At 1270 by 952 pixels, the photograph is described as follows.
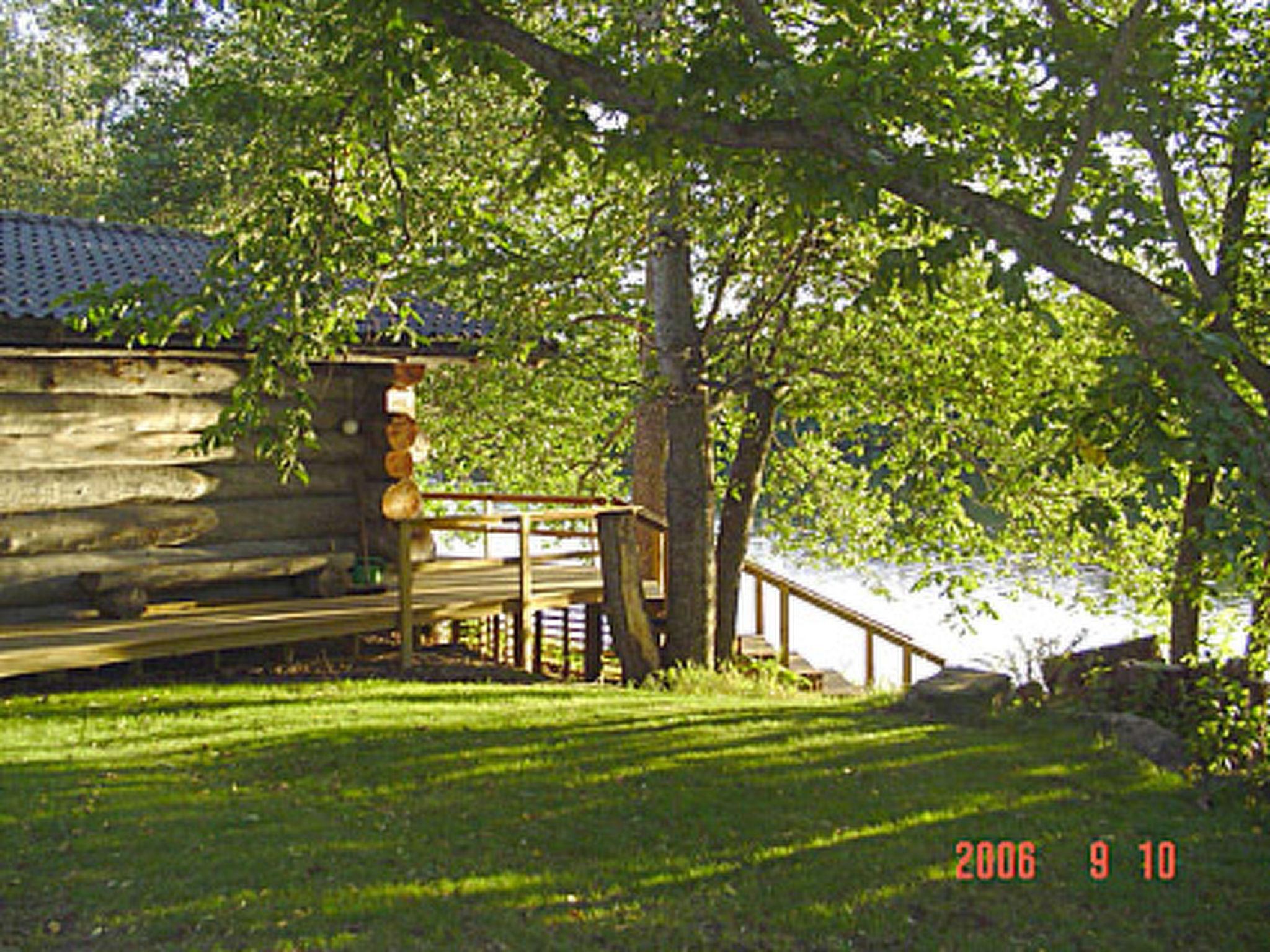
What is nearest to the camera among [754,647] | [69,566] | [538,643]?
[69,566]

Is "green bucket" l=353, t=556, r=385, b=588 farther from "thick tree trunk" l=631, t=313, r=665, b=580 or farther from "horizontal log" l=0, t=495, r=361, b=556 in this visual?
"thick tree trunk" l=631, t=313, r=665, b=580

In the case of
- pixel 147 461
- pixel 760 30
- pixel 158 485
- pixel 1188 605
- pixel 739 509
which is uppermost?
pixel 760 30

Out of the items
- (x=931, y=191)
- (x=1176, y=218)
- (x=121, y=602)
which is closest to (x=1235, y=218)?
(x=1176, y=218)

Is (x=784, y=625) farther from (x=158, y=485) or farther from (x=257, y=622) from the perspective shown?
(x=158, y=485)

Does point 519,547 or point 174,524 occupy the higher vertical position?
point 174,524

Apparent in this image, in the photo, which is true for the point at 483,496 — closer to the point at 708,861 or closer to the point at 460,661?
the point at 460,661

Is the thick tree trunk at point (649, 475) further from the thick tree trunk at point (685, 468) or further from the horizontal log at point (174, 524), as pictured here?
the horizontal log at point (174, 524)

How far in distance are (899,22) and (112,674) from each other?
8459 mm

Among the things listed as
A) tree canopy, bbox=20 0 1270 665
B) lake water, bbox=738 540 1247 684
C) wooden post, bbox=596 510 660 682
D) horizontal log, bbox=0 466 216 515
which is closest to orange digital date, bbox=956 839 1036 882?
tree canopy, bbox=20 0 1270 665

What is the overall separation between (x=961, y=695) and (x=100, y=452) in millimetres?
7636

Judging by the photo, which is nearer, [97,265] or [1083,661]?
[1083,661]

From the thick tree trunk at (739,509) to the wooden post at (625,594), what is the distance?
61.4 inches

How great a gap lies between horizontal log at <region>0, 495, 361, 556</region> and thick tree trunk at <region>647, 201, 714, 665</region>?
3332 mm

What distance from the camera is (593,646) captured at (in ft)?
47.9
